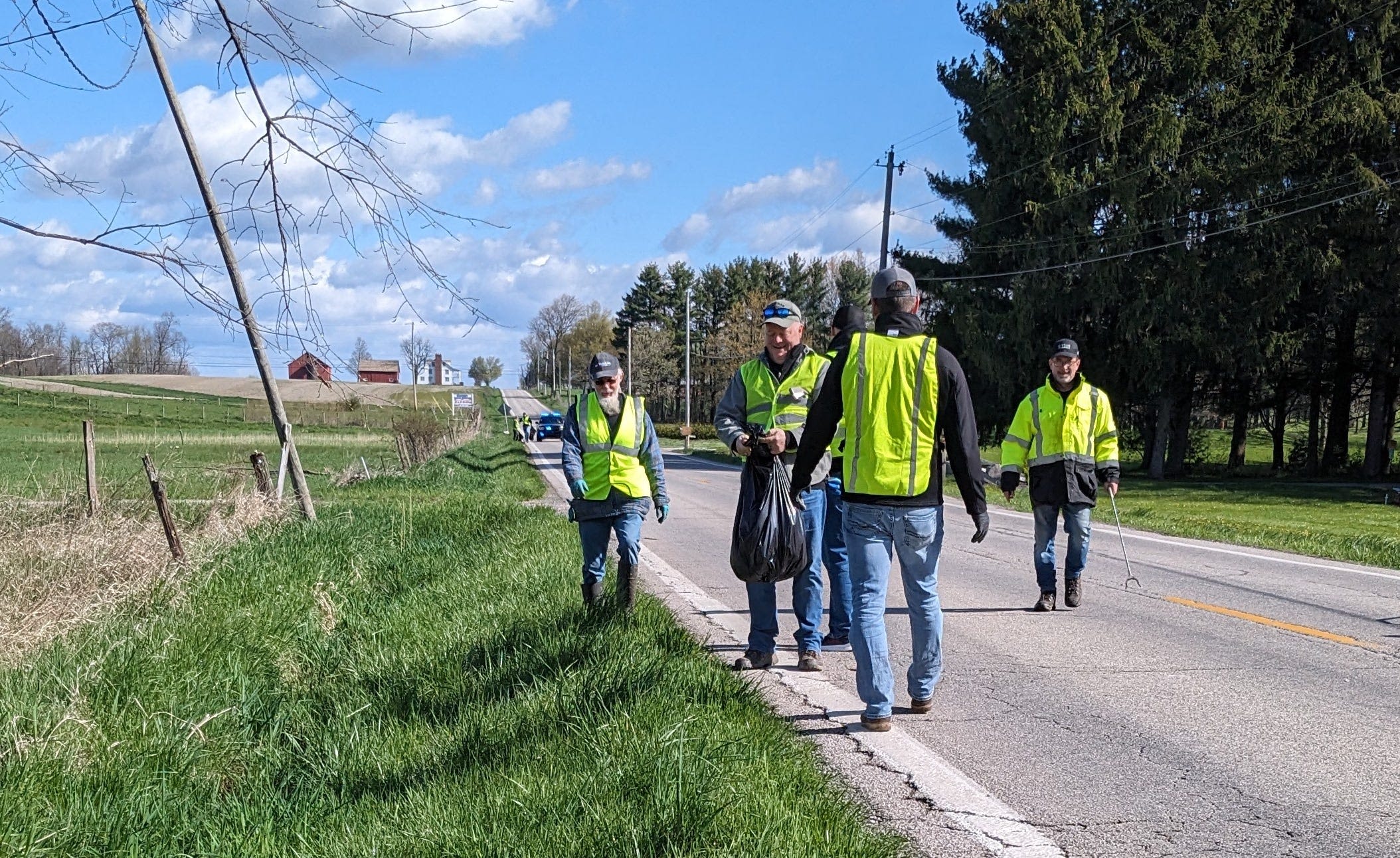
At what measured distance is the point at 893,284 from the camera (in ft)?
17.5

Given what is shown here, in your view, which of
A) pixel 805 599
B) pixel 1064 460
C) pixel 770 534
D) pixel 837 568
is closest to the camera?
pixel 770 534

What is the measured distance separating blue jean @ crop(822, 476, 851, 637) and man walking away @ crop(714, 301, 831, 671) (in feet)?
1.52

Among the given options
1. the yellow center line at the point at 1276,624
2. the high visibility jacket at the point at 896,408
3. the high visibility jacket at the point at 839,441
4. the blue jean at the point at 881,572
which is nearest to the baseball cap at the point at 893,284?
the high visibility jacket at the point at 896,408

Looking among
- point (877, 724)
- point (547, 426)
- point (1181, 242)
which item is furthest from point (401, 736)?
point (547, 426)

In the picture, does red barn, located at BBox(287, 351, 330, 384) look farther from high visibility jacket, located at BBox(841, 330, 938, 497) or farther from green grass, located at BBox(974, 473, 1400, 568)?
green grass, located at BBox(974, 473, 1400, 568)

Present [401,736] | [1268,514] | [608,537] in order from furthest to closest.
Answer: [1268,514] < [608,537] < [401,736]

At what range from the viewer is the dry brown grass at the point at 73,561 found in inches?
300

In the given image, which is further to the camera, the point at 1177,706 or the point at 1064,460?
the point at 1064,460

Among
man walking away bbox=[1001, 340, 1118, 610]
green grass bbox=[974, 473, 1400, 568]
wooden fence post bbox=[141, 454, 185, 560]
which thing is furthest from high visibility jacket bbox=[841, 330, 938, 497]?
green grass bbox=[974, 473, 1400, 568]

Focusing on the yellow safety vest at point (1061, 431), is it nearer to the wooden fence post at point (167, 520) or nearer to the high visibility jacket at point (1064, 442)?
the high visibility jacket at point (1064, 442)

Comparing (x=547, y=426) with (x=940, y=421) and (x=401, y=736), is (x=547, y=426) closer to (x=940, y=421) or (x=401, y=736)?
(x=401, y=736)

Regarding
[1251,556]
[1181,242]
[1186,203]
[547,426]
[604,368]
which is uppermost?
[1186,203]

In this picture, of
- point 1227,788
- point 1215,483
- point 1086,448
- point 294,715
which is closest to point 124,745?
point 294,715

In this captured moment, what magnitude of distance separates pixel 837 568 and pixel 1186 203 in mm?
29529
